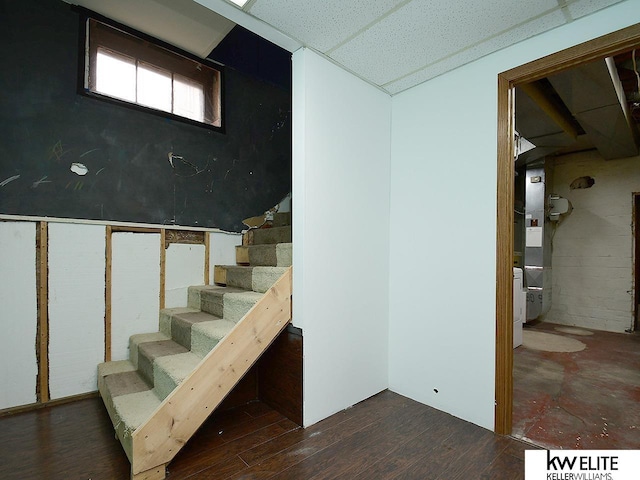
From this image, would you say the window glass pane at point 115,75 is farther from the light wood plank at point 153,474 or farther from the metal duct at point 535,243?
the metal duct at point 535,243

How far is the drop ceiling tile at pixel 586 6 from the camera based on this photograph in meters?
1.60

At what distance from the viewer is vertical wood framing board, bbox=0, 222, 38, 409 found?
2100 millimetres

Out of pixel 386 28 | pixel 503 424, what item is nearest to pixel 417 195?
pixel 386 28

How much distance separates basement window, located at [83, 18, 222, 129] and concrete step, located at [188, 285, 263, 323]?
1572 millimetres

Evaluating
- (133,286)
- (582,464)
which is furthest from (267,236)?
(582,464)

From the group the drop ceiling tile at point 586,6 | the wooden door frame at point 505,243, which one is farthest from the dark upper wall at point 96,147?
the drop ceiling tile at point 586,6

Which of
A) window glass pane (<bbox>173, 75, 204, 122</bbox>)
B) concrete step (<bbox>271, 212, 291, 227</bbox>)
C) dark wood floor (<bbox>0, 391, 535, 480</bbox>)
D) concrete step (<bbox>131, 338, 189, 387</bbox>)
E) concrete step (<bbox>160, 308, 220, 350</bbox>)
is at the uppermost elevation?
window glass pane (<bbox>173, 75, 204, 122</bbox>)

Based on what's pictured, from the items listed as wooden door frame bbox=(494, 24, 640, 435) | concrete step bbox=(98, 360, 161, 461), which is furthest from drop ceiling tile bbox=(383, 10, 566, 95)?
concrete step bbox=(98, 360, 161, 461)

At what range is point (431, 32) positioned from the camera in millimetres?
1850

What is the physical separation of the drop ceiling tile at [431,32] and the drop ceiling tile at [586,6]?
0.06 meters

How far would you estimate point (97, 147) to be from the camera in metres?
2.48

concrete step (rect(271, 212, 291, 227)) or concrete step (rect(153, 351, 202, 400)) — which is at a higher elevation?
concrete step (rect(271, 212, 291, 227))

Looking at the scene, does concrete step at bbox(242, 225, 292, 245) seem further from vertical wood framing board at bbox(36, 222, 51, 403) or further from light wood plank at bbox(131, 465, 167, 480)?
light wood plank at bbox(131, 465, 167, 480)

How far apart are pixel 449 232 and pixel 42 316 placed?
283 centimetres
